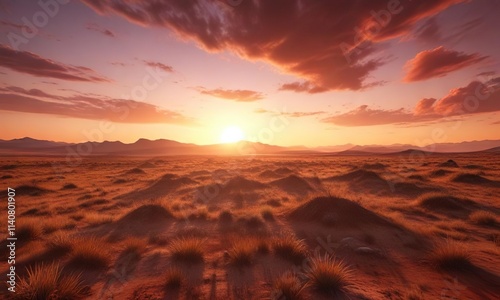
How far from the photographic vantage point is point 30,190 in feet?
70.9

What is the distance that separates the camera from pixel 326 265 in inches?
275

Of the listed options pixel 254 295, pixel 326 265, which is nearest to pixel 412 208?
pixel 326 265

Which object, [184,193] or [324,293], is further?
[184,193]

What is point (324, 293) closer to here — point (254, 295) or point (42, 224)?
point (254, 295)

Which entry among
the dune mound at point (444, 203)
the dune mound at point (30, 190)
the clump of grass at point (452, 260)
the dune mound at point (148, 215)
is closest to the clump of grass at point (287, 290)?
the clump of grass at point (452, 260)

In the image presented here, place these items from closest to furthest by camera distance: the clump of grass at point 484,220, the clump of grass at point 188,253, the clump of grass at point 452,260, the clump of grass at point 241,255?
1. the clump of grass at point 452,260
2. the clump of grass at point 241,255
3. the clump of grass at point 188,253
4. the clump of grass at point 484,220

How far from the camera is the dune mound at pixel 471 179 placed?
83.2ft

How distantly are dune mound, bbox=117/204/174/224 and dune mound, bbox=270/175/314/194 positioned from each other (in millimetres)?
12815

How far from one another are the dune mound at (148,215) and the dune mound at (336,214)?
7.47m

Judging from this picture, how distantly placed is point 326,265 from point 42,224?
43.3ft

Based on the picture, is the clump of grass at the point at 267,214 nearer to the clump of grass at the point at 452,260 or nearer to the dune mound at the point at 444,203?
the clump of grass at the point at 452,260

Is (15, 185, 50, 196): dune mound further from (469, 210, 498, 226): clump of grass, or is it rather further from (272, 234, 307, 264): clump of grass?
(469, 210, 498, 226): clump of grass

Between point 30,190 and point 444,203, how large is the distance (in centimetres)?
3247

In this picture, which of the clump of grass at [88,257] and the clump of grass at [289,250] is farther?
the clump of grass at [289,250]
